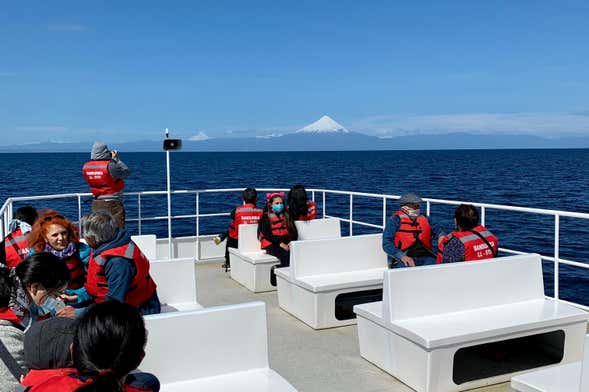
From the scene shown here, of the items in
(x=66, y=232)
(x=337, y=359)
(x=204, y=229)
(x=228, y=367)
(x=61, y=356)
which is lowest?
(x=204, y=229)

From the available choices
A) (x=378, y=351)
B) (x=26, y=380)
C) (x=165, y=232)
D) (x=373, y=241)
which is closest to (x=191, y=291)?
(x=378, y=351)

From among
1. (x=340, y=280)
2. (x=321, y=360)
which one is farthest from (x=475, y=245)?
(x=321, y=360)

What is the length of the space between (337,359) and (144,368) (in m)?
1.76

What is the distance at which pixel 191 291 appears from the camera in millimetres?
4516

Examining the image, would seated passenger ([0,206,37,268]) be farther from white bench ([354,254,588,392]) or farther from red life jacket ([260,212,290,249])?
red life jacket ([260,212,290,249])

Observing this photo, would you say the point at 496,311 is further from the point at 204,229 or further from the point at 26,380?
the point at 204,229

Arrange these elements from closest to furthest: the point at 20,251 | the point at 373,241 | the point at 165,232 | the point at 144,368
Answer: the point at 144,368 < the point at 20,251 < the point at 373,241 < the point at 165,232

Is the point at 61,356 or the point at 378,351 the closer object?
the point at 61,356

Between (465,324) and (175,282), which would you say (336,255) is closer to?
(175,282)

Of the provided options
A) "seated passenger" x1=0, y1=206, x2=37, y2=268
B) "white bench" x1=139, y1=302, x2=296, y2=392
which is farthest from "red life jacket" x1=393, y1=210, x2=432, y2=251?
"seated passenger" x1=0, y1=206, x2=37, y2=268

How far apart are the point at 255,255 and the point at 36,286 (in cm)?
400

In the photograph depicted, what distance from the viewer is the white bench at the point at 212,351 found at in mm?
2846

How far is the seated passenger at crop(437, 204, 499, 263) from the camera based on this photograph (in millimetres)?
4410

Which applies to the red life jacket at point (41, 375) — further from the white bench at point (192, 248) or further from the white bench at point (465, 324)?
the white bench at point (192, 248)
